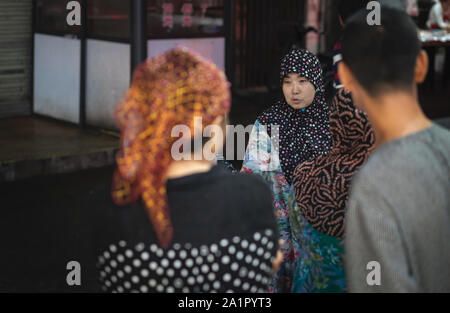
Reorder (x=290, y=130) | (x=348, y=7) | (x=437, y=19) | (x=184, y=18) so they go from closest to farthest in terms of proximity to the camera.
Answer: (x=290, y=130), (x=348, y=7), (x=184, y=18), (x=437, y=19)

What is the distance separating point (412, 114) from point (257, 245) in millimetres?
611

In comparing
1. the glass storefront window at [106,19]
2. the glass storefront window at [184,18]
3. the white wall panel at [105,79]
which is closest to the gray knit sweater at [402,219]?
the white wall panel at [105,79]

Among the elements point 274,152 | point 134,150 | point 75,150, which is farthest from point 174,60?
point 75,150

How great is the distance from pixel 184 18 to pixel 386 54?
872 centimetres

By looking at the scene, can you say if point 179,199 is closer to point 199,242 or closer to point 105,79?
point 199,242

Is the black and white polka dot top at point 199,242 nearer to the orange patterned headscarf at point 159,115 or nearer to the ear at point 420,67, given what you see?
the orange patterned headscarf at point 159,115

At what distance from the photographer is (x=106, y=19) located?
10.5 metres

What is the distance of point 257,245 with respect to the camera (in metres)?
2.38

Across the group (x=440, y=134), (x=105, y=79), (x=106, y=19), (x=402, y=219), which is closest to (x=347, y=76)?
(x=440, y=134)

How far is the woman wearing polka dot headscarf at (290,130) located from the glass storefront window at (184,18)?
17.6 ft

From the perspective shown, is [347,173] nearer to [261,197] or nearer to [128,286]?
[261,197]

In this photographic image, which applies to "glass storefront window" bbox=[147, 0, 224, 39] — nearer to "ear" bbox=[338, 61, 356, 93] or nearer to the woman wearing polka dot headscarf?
the woman wearing polka dot headscarf

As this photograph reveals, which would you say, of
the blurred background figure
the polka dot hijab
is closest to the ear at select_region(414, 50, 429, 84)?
the polka dot hijab

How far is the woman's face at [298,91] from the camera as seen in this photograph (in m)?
4.90
